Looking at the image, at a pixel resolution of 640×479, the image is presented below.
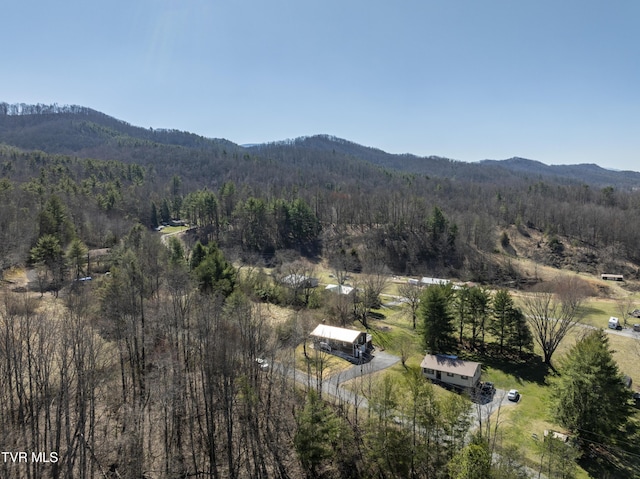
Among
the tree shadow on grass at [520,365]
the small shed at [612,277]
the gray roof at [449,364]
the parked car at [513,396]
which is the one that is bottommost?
the tree shadow on grass at [520,365]

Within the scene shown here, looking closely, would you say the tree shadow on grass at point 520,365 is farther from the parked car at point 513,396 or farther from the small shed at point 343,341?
the small shed at point 343,341

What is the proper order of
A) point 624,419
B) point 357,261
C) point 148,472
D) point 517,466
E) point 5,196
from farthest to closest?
point 357,261 → point 5,196 → point 624,419 → point 148,472 → point 517,466

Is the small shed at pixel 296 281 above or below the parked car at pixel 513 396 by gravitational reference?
above

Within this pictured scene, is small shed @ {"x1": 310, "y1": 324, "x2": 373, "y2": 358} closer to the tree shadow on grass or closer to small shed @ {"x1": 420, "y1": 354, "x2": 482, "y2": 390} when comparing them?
small shed @ {"x1": 420, "y1": 354, "x2": 482, "y2": 390}

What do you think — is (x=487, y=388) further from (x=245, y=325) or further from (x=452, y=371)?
(x=245, y=325)

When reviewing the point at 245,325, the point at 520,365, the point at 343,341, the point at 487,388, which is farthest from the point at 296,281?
the point at 520,365

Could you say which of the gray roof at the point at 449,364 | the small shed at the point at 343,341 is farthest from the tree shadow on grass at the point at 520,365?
the small shed at the point at 343,341

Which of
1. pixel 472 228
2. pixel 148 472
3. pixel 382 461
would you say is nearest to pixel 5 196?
pixel 148 472

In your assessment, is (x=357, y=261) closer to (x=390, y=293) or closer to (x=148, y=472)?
(x=390, y=293)
